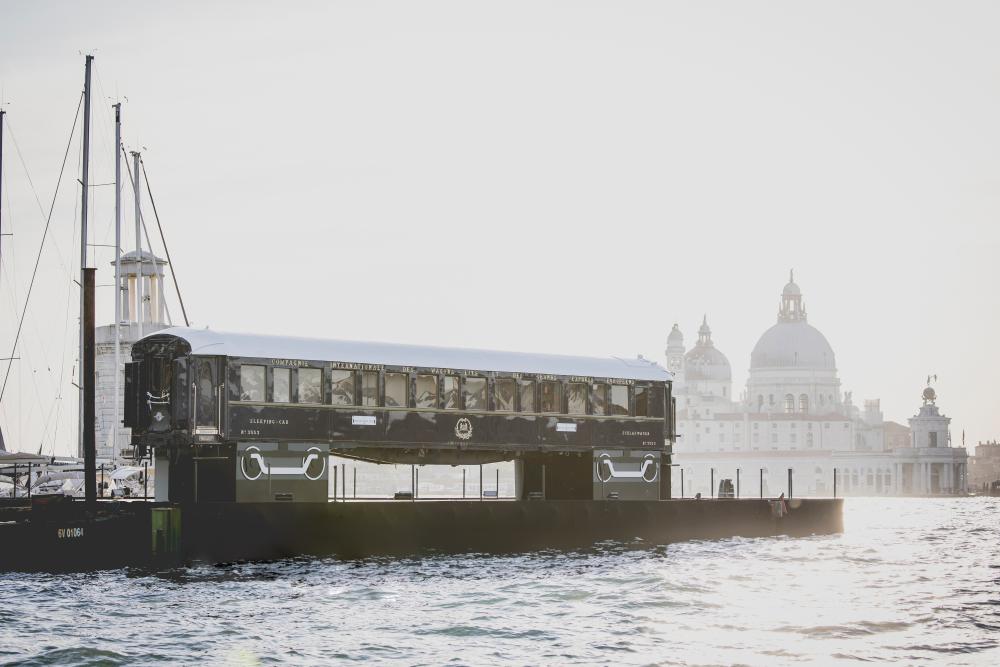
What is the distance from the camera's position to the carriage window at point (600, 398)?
4891 centimetres

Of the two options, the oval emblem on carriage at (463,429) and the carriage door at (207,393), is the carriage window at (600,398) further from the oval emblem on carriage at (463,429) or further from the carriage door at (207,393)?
the carriage door at (207,393)

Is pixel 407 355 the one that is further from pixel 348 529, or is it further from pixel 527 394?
pixel 348 529

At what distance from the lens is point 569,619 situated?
104 ft

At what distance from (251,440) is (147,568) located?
4.84 m

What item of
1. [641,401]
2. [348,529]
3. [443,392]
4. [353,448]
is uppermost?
[443,392]

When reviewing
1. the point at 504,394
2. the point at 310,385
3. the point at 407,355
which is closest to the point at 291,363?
the point at 310,385

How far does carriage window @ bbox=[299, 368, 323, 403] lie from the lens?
42.4 m

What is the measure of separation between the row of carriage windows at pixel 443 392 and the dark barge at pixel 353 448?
5 centimetres

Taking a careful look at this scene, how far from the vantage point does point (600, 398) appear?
49062 mm

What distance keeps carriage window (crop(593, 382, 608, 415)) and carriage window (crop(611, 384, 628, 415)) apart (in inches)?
13.5

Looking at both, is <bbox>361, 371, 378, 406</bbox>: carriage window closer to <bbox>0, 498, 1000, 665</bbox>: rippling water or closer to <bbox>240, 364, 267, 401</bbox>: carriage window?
<bbox>240, 364, 267, 401</bbox>: carriage window

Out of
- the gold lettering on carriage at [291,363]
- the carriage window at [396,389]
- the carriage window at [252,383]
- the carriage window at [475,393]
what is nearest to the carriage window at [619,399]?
the carriage window at [475,393]

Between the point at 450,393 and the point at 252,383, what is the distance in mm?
6626

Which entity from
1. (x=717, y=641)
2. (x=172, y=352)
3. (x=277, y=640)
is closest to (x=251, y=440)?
(x=172, y=352)
